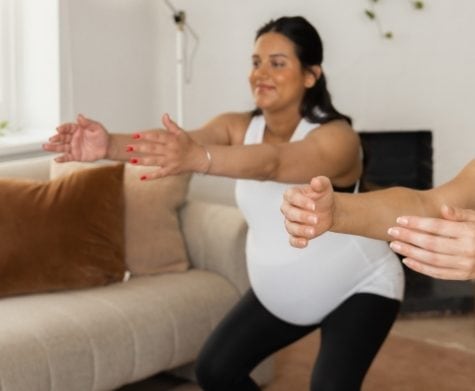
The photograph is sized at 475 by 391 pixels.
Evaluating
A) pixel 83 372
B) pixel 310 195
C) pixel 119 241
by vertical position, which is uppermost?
pixel 310 195

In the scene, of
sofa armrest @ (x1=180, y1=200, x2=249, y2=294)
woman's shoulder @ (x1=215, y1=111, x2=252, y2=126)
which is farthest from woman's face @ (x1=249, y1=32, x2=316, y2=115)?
sofa armrest @ (x1=180, y1=200, x2=249, y2=294)

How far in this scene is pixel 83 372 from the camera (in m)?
2.96

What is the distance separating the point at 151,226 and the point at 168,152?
4.36 feet

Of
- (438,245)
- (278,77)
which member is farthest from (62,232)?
(438,245)

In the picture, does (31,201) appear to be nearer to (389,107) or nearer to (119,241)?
(119,241)

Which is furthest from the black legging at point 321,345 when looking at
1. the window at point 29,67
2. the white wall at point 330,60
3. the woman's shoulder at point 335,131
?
the white wall at point 330,60

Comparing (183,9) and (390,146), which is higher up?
(183,9)

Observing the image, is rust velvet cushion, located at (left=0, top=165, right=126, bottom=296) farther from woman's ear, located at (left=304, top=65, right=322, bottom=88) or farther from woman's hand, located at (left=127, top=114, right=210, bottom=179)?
woman's hand, located at (left=127, top=114, right=210, bottom=179)

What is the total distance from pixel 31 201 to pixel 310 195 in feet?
5.85

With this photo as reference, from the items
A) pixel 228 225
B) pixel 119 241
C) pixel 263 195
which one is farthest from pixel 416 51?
pixel 263 195

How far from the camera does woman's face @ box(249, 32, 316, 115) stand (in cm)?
271

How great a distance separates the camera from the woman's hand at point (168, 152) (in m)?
2.21

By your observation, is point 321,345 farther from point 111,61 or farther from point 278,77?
point 111,61

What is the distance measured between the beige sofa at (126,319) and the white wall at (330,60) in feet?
3.46
